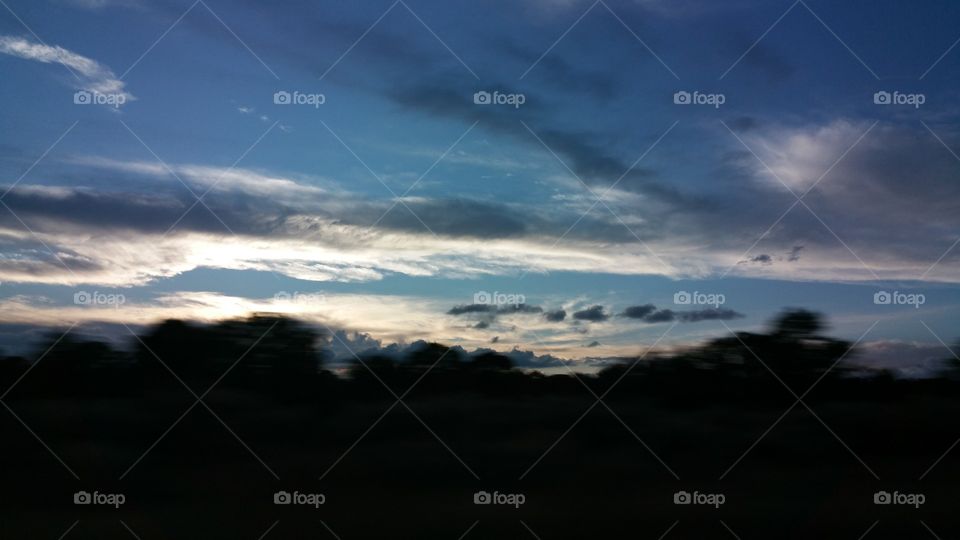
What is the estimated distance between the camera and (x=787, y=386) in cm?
1297

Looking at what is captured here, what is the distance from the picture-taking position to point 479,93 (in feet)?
40.8

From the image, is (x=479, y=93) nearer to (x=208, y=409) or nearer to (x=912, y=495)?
(x=208, y=409)

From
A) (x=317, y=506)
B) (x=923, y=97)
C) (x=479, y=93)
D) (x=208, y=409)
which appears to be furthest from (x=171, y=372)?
(x=923, y=97)

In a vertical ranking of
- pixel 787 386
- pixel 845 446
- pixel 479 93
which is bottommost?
pixel 845 446

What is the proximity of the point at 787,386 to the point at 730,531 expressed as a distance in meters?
2.32

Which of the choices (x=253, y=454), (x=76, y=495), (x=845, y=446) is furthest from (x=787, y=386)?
(x=76, y=495)

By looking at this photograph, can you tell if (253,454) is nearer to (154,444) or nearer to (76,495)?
(154,444)

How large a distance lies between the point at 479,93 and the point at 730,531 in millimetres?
7290

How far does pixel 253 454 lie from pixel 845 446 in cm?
883

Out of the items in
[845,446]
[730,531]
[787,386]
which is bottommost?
[730,531]

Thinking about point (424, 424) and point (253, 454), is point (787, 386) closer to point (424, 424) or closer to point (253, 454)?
point (424, 424)

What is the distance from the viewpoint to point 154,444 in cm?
1270

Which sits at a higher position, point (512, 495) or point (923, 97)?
point (923, 97)

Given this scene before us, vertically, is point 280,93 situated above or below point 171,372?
above
